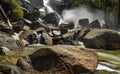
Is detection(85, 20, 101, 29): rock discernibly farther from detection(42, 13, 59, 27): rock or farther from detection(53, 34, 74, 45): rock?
detection(53, 34, 74, 45): rock

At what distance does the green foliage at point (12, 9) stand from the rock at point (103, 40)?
65.5 feet

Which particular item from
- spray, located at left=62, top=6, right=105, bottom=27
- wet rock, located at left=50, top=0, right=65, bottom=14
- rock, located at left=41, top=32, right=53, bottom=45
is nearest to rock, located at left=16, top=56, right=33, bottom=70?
rock, located at left=41, top=32, right=53, bottom=45

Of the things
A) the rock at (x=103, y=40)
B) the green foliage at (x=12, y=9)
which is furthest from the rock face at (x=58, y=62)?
the green foliage at (x=12, y=9)

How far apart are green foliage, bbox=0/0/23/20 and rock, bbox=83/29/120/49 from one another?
19975 mm

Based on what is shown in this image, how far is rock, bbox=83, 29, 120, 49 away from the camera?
37.2 meters

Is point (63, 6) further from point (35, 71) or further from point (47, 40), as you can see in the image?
point (35, 71)

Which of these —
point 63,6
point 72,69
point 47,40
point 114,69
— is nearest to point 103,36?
point 47,40

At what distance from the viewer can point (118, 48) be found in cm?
3803

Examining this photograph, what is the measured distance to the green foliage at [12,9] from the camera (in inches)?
2149

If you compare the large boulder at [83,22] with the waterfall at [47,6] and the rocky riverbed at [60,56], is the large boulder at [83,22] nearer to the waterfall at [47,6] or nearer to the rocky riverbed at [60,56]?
the waterfall at [47,6]

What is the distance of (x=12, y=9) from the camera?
55.5 metres

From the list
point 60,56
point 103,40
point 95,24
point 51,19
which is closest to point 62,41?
point 103,40

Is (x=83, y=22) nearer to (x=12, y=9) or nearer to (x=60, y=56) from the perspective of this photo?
(x=12, y=9)

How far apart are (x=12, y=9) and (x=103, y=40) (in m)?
22.8
